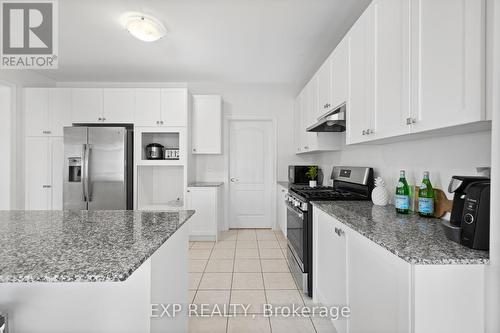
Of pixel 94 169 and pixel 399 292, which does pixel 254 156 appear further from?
pixel 399 292

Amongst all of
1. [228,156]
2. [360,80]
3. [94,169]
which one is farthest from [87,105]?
[360,80]

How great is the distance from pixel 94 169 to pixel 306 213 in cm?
302

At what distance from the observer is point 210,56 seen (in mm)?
3355

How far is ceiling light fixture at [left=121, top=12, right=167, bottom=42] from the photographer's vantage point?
240cm

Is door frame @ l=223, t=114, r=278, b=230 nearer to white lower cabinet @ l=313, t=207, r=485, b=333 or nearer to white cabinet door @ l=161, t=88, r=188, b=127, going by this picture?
white cabinet door @ l=161, t=88, r=188, b=127

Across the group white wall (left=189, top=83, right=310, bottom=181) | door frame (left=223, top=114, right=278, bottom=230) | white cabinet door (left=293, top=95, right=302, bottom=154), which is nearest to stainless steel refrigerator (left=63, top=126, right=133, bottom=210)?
white wall (left=189, top=83, right=310, bottom=181)

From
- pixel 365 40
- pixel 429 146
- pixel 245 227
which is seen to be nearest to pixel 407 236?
pixel 429 146

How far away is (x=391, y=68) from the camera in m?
1.44

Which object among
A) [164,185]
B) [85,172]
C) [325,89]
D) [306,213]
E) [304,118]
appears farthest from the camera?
[164,185]

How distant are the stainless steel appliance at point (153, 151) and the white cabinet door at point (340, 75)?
8.70 feet

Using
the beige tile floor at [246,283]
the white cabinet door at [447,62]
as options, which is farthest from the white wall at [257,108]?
the white cabinet door at [447,62]

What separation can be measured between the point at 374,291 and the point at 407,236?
11.6 inches

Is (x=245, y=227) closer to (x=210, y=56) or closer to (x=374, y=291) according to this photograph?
(x=210, y=56)

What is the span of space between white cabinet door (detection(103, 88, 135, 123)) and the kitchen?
3 cm
